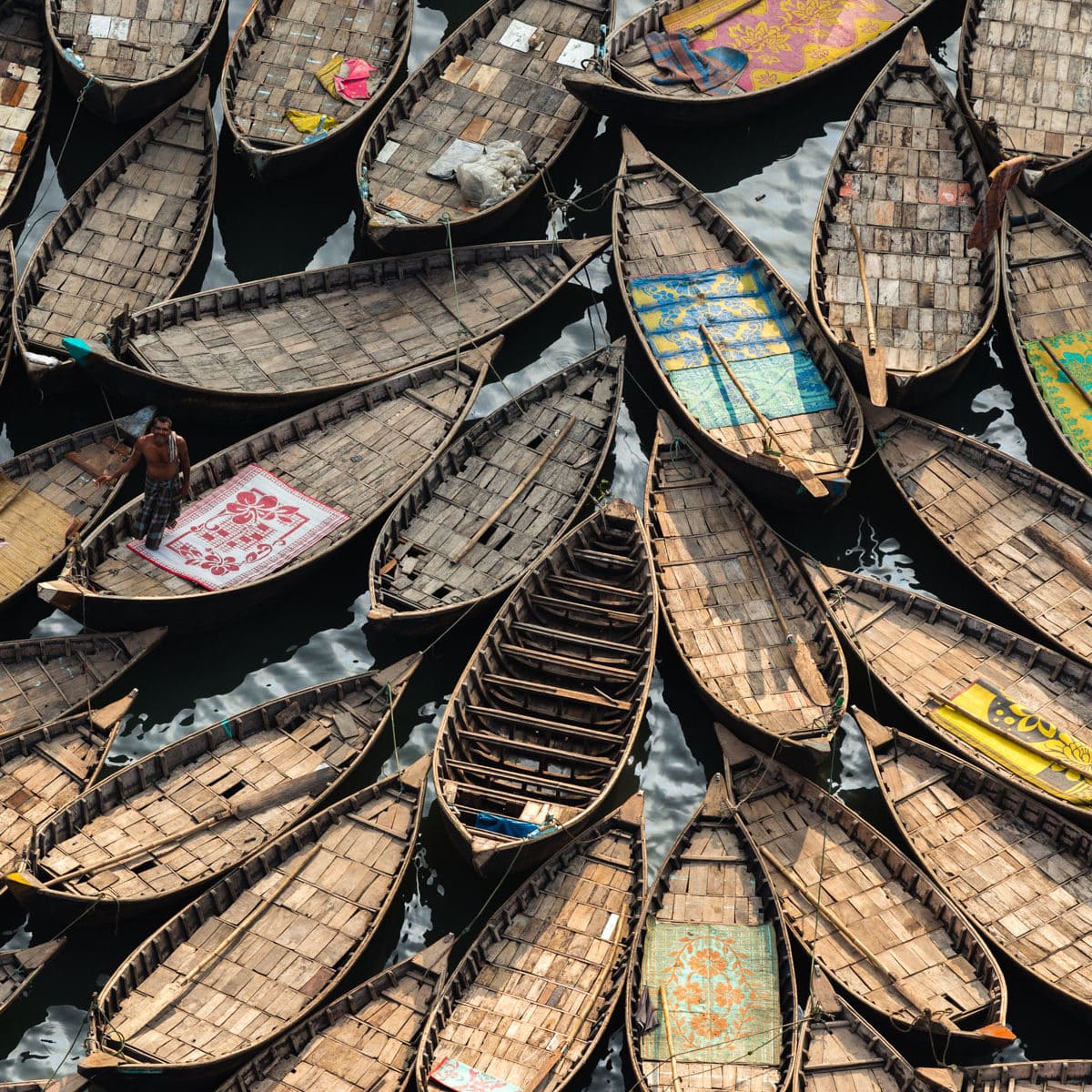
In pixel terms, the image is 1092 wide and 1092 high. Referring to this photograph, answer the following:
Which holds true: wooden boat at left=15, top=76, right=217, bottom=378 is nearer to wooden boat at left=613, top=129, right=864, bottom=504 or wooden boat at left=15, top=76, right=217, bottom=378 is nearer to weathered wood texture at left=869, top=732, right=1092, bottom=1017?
wooden boat at left=613, top=129, right=864, bottom=504

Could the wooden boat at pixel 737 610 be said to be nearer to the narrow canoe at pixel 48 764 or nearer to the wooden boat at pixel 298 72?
the wooden boat at pixel 298 72

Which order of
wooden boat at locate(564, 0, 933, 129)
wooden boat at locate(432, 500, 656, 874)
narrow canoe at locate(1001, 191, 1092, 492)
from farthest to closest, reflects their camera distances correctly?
wooden boat at locate(564, 0, 933, 129)
narrow canoe at locate(1001, 191, 1092, 492)
wooden boat at locate(432, 500, 656, 874)

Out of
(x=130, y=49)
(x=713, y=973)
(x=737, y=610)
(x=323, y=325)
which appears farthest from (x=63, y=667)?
(x=130, y=49)

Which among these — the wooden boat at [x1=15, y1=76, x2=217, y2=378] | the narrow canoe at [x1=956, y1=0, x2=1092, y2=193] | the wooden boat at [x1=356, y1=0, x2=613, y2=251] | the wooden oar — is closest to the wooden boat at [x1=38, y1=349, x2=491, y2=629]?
the wooden boat at [x1=356, y1=0, x2=613, y2=251]

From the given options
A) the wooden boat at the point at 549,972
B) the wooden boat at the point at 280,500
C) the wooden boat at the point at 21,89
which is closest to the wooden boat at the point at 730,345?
the wooden boat at the point at 280,500

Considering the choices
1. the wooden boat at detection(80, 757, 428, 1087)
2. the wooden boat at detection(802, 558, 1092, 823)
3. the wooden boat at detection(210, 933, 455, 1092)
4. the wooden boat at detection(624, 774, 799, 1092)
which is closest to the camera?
the wooden boat at detection(80, 757, 428, 1087)
